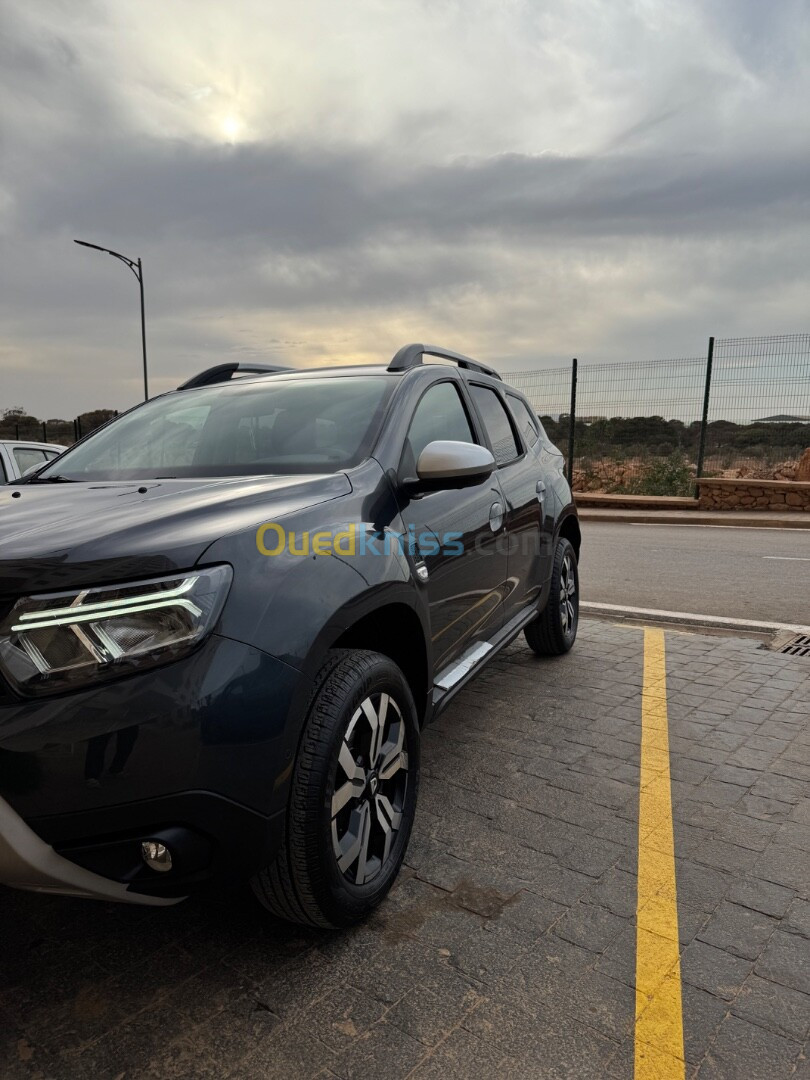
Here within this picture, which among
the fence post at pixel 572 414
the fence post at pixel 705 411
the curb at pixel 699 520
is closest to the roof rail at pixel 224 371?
the curb at pixel 699 520

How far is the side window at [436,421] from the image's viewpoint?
2975 millimetres

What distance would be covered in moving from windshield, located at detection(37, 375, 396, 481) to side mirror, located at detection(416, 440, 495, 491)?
0.23 metres

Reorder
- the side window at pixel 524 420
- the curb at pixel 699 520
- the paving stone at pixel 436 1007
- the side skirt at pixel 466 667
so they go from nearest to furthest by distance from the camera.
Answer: the paving stone at pixel 436 1007, the side skirt at pixel 466 667, the side window at pixel 524 420, the curb at pixel 699 520

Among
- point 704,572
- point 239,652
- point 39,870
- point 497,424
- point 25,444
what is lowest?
point 704,572

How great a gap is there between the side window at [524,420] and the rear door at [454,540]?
943mm

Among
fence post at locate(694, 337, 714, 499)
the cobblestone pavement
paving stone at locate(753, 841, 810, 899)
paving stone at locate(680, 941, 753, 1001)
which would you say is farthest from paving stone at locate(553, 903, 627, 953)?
fence post at locate(694, 337, 714, 499)

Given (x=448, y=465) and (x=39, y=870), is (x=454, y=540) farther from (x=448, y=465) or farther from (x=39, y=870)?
(x=39, y=870)

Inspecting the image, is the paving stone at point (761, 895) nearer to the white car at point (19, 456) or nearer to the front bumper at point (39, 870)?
the front bumper at point (39, 870)

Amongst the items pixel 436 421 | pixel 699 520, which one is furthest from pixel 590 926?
pixel 699 520

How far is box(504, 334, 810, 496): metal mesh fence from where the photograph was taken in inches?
568

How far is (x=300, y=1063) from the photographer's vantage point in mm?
1782

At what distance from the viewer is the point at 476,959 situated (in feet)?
6.98

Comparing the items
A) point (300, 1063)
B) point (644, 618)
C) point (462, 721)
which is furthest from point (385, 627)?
point (644, 618)

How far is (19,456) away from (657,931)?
6993 millimetres
